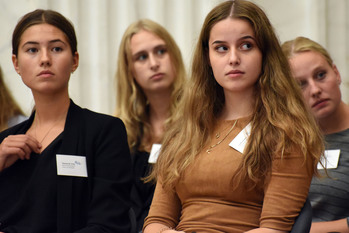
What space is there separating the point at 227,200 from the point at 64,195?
71 cm

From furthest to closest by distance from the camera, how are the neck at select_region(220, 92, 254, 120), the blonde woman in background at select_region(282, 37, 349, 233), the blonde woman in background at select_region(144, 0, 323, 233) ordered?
the blonde woman in background at select_region(282, 37, 349, 233)
the neck at select_region(220, 92, 254, 120)
the blonde woman in background at select_region(144, 0, 323, 233)

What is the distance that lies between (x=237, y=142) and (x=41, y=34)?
40.8 inches

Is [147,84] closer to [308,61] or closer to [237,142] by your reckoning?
[308,61]

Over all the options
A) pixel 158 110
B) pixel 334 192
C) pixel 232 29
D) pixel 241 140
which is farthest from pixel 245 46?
pixel 158 110

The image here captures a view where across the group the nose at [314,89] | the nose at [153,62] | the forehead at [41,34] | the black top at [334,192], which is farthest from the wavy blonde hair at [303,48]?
the forehead at [41,34]

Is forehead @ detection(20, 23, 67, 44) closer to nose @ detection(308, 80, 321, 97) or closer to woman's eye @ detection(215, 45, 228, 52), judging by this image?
woman's eye @ detection(215, 45, 228, 52)

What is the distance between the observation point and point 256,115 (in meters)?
2.13

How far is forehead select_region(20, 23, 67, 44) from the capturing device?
7.81ft

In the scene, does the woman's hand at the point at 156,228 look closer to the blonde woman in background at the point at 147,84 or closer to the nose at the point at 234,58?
the nose at the point at 234,58

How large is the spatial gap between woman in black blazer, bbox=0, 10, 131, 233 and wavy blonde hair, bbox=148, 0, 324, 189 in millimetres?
249

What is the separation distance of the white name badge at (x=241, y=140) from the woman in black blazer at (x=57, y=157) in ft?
1.78

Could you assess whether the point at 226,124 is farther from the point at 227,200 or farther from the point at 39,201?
the point at 39,201

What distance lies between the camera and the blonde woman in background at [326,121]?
2.64 metres

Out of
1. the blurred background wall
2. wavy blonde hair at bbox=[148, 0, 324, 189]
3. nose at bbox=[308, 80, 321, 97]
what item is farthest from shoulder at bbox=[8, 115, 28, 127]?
nose at bbox=[308, 80, 321, 97]
